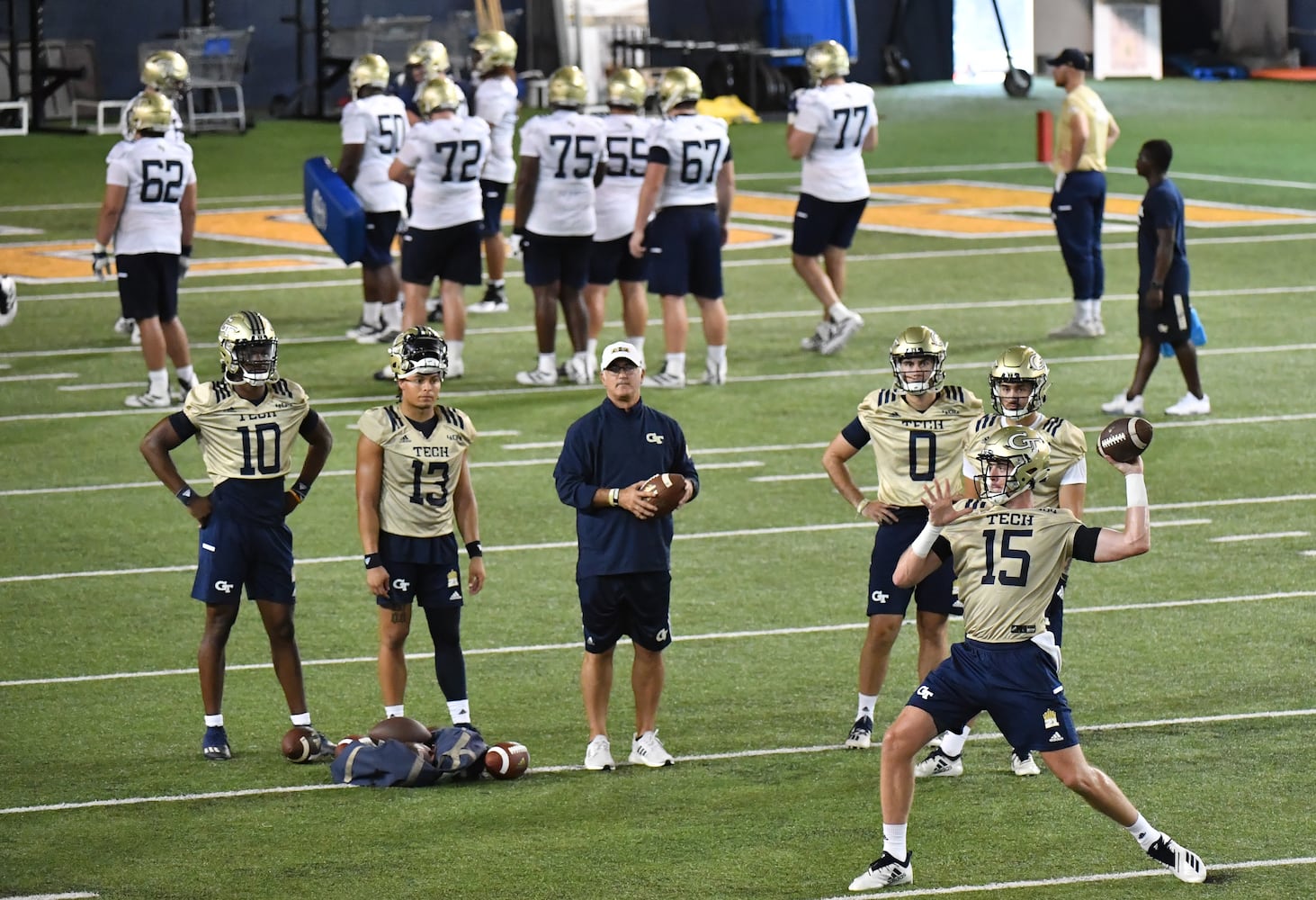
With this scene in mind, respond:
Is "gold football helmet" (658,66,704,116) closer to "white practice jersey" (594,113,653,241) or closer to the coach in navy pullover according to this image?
"white practice jersey" (594,113,653,241)

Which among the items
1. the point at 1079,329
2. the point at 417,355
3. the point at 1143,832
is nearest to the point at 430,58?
the point at 1079,329

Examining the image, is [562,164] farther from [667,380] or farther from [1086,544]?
[1086,544]

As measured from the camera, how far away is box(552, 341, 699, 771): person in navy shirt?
815cm

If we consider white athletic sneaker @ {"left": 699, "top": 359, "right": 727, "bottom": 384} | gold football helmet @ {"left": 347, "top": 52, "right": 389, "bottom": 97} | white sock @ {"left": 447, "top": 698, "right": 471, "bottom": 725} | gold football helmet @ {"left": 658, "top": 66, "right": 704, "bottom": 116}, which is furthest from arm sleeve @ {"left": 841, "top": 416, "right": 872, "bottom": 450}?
gold football helmet @ {"left": 347, "top": 52, "right": 389, "bottom": 97}

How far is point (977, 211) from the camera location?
2548 cm

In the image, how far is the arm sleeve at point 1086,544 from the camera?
6918mm

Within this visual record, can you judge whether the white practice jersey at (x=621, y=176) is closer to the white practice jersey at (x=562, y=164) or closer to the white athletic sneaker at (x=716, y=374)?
the white practice jersey at (x=562, y=164)

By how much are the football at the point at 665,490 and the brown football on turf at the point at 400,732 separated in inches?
52.0

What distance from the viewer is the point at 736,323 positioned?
18672mm

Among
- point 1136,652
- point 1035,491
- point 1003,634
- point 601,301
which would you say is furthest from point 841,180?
point 1003,634

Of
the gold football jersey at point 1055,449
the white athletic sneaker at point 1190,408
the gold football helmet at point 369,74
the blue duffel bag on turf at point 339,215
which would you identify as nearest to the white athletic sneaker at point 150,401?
the blue duffel bag on turf at point 339,215

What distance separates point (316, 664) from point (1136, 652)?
3787mm

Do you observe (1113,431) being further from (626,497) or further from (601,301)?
(601,301)

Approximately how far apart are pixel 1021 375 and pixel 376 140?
10.2m
